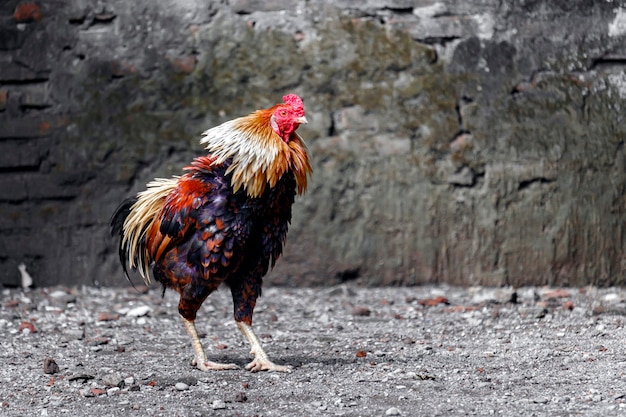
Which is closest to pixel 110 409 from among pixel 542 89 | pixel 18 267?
pixel 18 267

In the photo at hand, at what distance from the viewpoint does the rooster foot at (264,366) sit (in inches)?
164

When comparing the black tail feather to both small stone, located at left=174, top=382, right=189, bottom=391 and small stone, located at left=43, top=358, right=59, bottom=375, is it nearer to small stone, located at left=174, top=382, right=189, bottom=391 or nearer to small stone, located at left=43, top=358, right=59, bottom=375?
small stone, located at left=43, top=358, right=59, bottom=375

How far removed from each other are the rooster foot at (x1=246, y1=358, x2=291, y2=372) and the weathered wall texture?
2072 millimetres

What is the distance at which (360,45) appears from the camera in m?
6.18

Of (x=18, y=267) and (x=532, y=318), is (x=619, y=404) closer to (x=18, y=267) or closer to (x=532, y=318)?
(x=532, y=318)

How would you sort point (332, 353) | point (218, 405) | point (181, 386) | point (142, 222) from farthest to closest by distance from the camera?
point (332, 353), point (142, 222), point (181, 386), point (218, 405)

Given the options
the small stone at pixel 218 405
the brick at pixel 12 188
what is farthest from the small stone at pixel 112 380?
the brick at pixel 12 188

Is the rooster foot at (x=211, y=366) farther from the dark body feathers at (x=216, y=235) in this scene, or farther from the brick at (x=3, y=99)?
the brick at (x=3, y=99)

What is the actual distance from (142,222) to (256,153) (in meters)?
0.75

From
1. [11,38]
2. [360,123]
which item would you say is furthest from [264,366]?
[11,38]

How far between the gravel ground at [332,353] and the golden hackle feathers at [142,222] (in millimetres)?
491

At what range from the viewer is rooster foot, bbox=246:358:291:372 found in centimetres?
416

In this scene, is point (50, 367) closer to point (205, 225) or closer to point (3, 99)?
point (205, 225)

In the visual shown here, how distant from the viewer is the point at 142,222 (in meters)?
4.42
